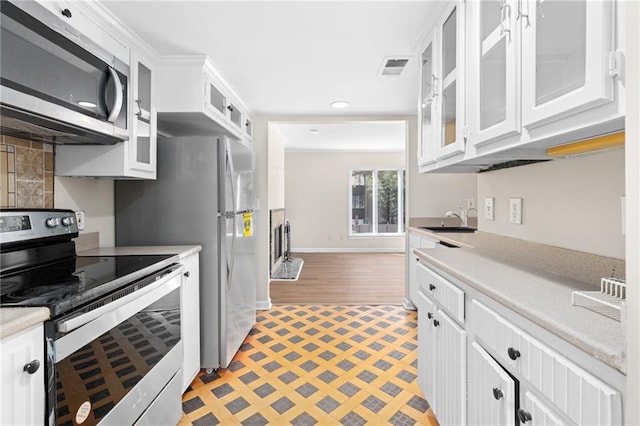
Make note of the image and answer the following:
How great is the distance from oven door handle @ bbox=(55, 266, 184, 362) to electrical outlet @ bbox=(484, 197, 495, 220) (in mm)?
1826

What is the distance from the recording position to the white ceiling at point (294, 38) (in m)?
1.69

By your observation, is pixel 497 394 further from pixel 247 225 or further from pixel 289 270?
pixel 289 270

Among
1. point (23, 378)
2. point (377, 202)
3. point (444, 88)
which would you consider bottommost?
point (23, 378)

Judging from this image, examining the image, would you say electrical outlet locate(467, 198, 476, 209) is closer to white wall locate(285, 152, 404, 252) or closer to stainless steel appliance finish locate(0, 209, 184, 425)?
stainless steel appliance finish locate(0, 209, 184, 425)

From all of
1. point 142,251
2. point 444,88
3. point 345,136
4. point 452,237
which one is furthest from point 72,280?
point 345,136

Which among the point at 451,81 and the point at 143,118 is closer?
the point at 451,81

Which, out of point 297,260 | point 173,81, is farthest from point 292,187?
point 173,81

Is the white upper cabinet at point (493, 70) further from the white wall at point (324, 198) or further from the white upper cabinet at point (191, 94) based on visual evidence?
the white wall at point (324, 198)

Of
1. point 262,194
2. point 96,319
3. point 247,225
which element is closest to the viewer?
point 96,319

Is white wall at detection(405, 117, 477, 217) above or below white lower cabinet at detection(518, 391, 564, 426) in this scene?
above

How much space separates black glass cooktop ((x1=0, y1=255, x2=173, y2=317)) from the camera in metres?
1.02

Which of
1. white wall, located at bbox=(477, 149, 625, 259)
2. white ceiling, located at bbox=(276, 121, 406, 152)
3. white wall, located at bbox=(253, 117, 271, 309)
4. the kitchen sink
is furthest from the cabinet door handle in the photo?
white ceiling, located at bbox=(276, 121, 406, 152)

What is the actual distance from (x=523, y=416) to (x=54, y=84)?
6.60 feet

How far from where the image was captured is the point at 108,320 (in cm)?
122
